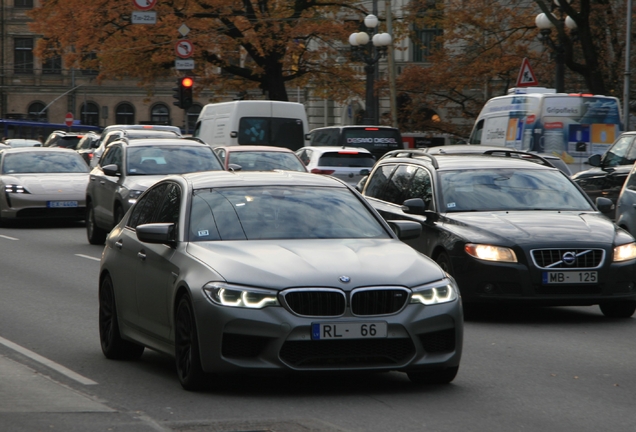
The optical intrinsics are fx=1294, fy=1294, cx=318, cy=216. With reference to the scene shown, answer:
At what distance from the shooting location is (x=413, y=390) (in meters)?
7.75

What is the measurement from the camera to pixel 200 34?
140ft

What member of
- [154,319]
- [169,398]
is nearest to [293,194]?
[154,319]

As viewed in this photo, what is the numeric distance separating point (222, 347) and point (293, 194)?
1.61 metres

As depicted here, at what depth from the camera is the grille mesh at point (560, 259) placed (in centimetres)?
1129

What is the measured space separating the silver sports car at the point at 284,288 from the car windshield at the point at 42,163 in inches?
660

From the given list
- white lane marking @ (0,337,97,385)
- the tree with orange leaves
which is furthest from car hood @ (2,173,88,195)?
the tree with orange leaves

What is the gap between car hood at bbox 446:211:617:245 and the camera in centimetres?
1137

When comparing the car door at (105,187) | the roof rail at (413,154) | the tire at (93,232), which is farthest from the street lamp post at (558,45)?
the roof rail at (413,154)

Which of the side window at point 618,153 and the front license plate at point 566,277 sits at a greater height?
the side window at point 618,153

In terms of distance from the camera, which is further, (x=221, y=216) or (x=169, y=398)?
(x=221, y=216)

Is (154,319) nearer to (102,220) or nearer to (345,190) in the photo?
(345,190)

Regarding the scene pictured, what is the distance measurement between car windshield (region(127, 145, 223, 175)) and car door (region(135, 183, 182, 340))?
11.0 meters

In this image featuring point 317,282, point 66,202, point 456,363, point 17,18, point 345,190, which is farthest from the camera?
point 17,18

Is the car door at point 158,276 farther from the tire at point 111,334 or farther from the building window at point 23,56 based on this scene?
the building window at point 23,56
